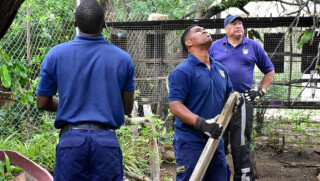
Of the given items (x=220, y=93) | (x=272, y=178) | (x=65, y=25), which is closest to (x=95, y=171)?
(x=220, y=93)

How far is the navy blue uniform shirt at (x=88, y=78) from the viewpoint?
2.82 m

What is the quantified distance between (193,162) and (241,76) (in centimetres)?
184

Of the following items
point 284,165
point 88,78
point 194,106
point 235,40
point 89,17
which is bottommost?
point 284,165

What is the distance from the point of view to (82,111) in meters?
2.82

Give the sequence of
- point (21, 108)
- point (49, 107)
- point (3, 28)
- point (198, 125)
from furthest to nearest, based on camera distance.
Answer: point (21, 108), point (198, 125), point (49, 107), point (3, 28)

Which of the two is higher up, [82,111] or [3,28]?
[3,28]

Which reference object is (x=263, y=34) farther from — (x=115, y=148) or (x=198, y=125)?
(x=115, y=148)

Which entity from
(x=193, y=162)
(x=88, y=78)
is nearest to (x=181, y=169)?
(x=193, y=162)

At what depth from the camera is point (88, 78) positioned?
2.83 m

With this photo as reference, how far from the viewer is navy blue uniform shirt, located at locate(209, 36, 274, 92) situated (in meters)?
5.16

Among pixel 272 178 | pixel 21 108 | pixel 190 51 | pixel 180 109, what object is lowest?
pixel 272 178

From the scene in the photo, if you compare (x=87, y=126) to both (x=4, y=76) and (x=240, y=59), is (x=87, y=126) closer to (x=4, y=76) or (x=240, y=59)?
(x=4, y=76)

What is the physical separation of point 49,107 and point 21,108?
410 cm

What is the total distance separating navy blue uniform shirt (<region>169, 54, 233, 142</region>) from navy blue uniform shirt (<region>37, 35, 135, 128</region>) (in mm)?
895
